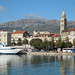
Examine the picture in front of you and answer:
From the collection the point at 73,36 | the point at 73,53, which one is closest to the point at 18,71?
the point at 73,53

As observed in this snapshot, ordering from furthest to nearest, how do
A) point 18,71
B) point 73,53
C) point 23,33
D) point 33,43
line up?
point 23,33, point 33,43, point 73,53, point 18,71

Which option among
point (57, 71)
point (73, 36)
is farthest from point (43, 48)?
point (57, 71)

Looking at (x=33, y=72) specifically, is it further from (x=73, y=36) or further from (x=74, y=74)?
(x=73, y=36)

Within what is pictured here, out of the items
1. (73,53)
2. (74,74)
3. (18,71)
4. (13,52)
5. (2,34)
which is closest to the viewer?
(74,74)

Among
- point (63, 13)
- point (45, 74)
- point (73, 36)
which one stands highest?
point (63, 13)

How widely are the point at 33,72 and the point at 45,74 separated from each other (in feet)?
10.9

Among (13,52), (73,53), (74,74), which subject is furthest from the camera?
(13,52)

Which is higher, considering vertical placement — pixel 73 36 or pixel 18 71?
pixel 73 36

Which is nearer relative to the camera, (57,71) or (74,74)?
(74,74)

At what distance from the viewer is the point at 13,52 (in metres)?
118

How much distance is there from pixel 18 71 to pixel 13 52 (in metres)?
64.1

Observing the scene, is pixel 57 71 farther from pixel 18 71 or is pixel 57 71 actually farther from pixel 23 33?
pixel 23 33

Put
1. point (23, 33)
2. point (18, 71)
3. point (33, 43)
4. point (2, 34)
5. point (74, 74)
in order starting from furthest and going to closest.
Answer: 1. point (23, 33)
2. point (2, 34)
3. point (33, 43)
4. point (18, 71)
5. point (74, 74)

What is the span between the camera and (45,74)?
168ft
